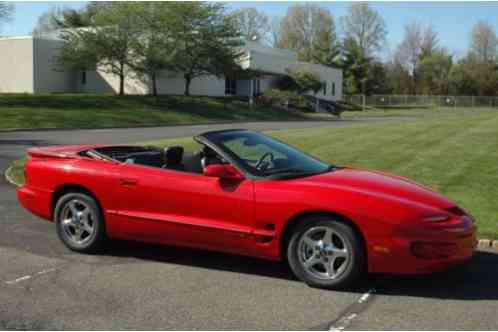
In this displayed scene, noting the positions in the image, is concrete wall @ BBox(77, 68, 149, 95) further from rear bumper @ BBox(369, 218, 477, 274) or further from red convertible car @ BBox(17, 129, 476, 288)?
rear bumper @ BBox(369, 218, 477, 274)

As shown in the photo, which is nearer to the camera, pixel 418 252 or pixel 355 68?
pixel 418 252

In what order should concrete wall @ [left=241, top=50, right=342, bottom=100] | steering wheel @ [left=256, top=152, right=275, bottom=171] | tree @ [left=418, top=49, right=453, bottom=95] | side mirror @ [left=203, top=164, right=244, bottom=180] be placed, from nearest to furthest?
side mirror @ [left=203, top=164, right=244, bottom=180]
steering wheel @ [left=256, top=152, right=275, bottom=171]
concrete wall @ [left=241, top=50, right=342, bottom=100]
tree @ [left=418, top=49, right=453, bottom=95]

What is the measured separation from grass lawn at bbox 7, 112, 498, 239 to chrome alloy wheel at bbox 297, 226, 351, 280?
8.62ft

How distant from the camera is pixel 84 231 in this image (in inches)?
259

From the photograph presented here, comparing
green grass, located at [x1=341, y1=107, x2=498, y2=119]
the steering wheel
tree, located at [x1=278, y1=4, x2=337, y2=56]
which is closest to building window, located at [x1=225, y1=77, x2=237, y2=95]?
green grass, located at [x1=341, y1=107, x2=498, y2=119]

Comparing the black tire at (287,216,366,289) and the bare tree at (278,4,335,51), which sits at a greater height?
the bare tree at (278,4,335,51)

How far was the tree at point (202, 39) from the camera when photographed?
4678 cm

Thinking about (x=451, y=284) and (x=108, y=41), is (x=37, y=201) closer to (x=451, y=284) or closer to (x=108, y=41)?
(x=451, y=284)

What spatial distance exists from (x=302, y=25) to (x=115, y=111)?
247 feet

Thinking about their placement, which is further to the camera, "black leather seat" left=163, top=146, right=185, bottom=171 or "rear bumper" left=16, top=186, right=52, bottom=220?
"rear bumper" left=16, top=186, right=52, bottom=220

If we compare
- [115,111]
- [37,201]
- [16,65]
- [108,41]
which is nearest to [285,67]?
[108,41]

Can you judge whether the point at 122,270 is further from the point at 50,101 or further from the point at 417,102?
the point at 417,102

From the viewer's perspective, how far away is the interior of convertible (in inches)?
249

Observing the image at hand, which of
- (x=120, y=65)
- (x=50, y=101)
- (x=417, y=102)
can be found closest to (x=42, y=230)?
(x=50, y=101)
